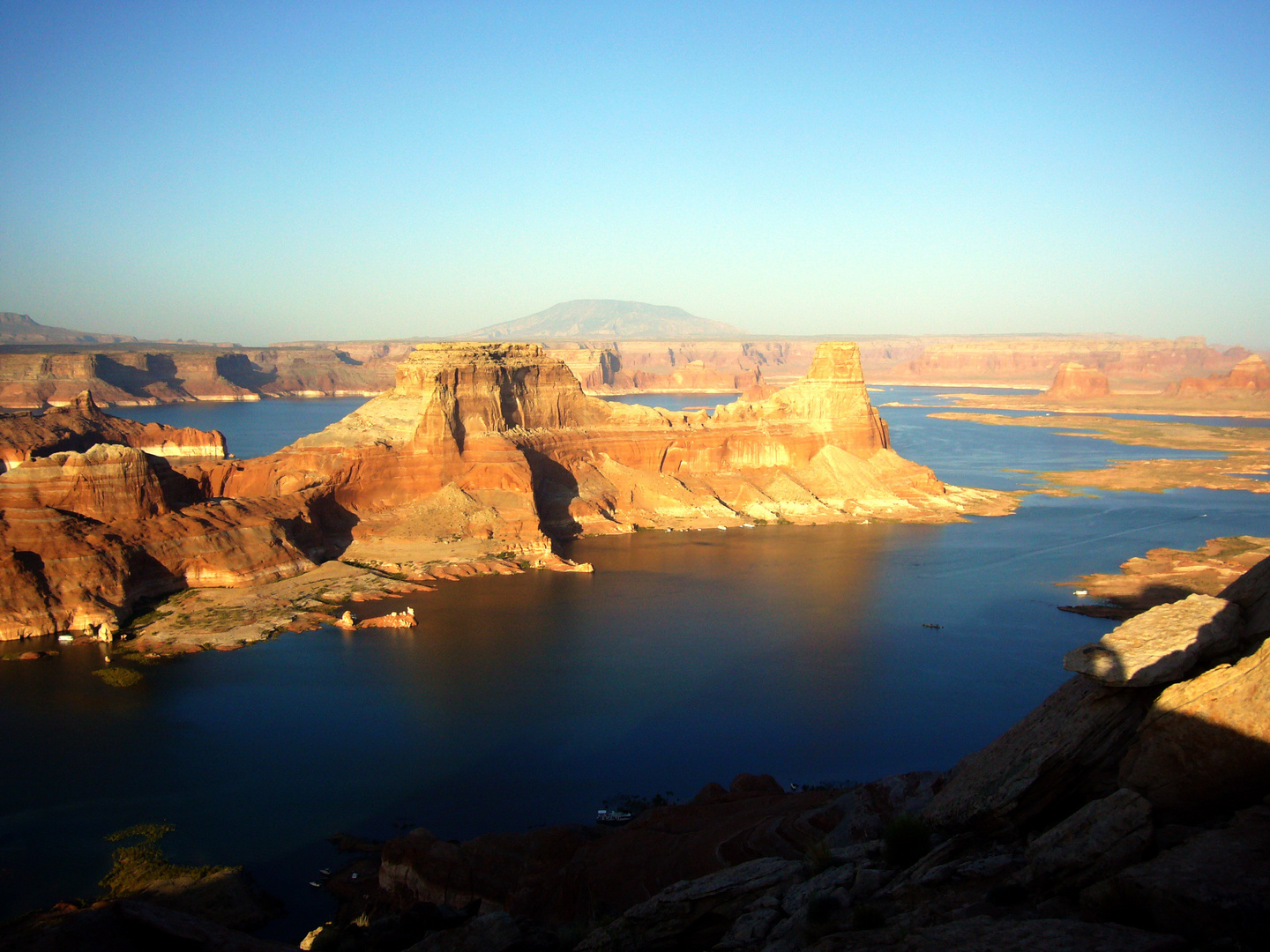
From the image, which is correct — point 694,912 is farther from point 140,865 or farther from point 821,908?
point 140,865

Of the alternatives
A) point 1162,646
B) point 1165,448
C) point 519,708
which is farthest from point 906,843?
point 1165,448

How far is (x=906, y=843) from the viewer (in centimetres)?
1101

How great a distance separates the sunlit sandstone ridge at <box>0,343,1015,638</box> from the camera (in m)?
37.7

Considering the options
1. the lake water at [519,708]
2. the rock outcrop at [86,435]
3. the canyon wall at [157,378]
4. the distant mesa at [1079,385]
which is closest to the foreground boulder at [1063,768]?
the lake water at [519,708]

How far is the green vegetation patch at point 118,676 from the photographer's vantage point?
98.0 feet

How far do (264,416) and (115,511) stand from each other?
10176 centimetres

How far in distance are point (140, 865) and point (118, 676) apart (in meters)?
12.8

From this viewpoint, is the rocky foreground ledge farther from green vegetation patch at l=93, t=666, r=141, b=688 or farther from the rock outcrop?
the rock outcrop

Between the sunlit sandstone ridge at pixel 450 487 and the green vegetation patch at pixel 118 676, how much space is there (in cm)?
492

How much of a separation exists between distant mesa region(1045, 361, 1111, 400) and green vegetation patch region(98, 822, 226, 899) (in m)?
181

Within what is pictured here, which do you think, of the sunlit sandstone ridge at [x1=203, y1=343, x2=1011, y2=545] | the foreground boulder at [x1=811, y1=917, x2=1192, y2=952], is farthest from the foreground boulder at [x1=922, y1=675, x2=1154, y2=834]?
the sunlit sandstone ridge at [x1=203, y1=343, x2=1011, y2=545]

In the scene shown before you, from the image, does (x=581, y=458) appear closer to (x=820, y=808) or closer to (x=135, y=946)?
(x=820, y=808)

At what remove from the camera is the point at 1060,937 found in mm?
7508

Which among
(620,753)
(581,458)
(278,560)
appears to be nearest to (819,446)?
(581,458)
